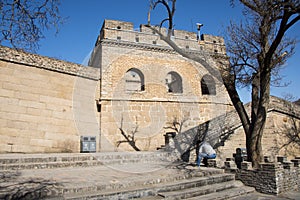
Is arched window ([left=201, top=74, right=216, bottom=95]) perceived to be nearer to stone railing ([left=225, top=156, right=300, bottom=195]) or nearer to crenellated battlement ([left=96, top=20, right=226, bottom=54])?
crenellated battlement ([left=96, top=20, right=226, bottom=54])

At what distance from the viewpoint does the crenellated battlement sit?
37.3 feet

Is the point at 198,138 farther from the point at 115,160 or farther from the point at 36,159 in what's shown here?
the point at 36,159

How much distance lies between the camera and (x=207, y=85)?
13297 millimetres

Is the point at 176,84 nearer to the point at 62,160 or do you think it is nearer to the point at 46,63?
the point at 46,63

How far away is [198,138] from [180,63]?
5.25 meters

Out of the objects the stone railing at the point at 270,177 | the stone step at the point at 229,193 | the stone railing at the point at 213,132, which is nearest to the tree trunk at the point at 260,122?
the stone railing at the point at 270,177

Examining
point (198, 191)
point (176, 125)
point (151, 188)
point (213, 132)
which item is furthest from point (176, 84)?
point (151, 188)

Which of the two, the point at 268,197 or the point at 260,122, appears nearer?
the point at 268,197

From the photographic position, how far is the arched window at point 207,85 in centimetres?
1305

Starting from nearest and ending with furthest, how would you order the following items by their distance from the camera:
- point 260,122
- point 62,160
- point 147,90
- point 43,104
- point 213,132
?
point 260,122, point 62,160, point 43,104, point 213,132, point 147,90

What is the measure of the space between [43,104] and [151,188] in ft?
21.1

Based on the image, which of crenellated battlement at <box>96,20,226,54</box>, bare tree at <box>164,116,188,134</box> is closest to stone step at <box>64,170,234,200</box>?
bare tree at <box>164,116,188,134</box>

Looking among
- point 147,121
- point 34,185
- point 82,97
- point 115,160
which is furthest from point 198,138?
point 34,185

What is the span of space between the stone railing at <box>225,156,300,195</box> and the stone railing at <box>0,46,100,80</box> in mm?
7527
